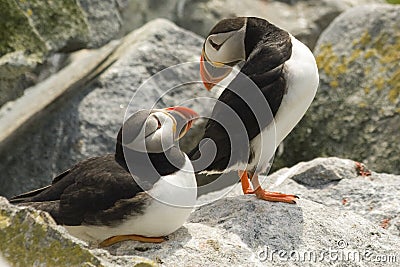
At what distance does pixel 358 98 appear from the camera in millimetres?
9133

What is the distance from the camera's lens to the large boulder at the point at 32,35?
7.71 metres

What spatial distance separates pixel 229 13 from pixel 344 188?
6.50 metres

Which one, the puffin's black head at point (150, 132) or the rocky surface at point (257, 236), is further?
the puffin's black head at point (150, 132)

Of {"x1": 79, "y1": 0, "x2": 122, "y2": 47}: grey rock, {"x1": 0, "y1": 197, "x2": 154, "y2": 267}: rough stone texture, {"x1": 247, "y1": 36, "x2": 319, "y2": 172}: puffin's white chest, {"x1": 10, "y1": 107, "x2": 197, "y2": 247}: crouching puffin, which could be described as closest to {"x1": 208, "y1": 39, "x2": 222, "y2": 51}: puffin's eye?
{"x1": 247, "y1": 36, "x2": 319, "y2": 172}: puffin's white chest

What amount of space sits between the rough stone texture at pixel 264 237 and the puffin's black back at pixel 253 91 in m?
0.45

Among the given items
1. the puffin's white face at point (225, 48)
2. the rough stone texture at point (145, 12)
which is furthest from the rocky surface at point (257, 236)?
the rough stone texture at point (145, 12)

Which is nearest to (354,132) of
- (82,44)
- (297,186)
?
(297,186)

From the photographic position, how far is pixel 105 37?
10586 millimetres

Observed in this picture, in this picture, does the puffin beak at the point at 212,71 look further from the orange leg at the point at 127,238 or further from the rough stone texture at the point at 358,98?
the rough stone texture at the point at 358,98

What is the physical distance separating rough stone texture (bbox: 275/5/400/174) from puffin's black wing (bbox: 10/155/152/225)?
153 inches

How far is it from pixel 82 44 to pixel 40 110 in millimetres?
881

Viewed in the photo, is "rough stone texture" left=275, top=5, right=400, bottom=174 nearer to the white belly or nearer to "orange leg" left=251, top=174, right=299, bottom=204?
"orange leg" left=251, top=174, right=299, bottom=204

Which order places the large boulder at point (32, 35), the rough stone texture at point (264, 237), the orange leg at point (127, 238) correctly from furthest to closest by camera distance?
1. the large boulder at point (32, 35)
2. the orange leg at point (127, 238)
3. the rough stone texture at point (264, 237)

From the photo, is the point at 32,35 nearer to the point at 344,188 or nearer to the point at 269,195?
the point at 269,195
